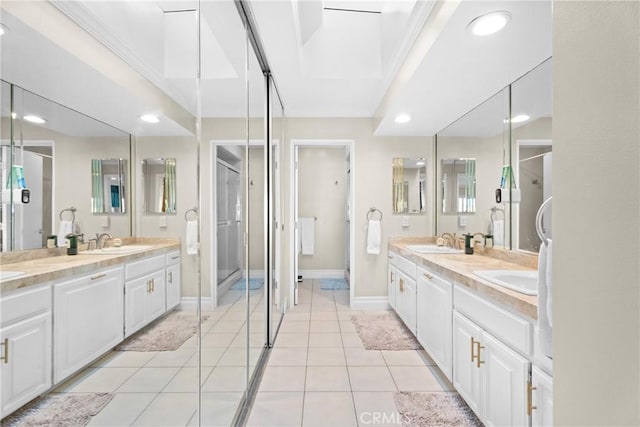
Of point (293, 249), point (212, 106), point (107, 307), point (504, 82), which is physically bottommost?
point (293, 249)

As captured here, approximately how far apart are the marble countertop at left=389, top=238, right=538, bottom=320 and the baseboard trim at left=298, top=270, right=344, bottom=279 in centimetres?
246

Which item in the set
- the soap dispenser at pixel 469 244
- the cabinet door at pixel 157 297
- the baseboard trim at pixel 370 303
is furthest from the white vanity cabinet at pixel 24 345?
the baseboard trim at pixel 370 303

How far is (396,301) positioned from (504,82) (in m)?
2.25

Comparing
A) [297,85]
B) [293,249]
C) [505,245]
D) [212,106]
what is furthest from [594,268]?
[293,249]

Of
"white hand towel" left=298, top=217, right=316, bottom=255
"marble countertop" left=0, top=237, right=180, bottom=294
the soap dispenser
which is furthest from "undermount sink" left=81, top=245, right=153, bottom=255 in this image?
"white hand towel" left=298, top=217, right=316, bottom=255

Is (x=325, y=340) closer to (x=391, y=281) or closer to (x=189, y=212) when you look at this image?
(x=391, y=281)

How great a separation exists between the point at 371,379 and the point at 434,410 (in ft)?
1.55

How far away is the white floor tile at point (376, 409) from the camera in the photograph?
1.71 metres

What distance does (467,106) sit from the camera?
8.95 feet

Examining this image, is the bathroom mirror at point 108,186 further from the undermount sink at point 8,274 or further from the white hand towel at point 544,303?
the white hand towel at point 544,303

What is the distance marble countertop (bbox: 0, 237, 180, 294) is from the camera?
434 mm

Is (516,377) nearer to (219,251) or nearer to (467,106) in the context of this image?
(219,251)

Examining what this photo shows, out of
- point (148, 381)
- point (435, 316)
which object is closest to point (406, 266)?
point (435, 316)

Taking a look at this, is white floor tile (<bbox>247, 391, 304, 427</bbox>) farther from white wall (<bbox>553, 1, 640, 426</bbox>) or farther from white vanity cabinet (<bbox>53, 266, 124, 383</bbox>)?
white wall (<bbox>553, 1, 640, 426</bbox>)
